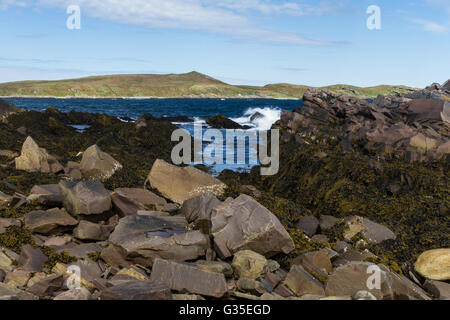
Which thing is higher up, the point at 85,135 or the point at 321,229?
the point at 85,135

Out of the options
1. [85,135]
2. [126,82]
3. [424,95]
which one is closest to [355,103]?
[424,95]

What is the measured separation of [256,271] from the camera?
648 cm

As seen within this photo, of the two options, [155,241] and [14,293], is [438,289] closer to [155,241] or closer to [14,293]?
[155,241]

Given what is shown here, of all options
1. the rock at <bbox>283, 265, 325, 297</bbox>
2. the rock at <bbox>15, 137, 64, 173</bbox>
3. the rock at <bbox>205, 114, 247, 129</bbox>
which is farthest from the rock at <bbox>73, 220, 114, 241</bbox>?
the rock at <bbox>205, 114, 247, 129</bbox>

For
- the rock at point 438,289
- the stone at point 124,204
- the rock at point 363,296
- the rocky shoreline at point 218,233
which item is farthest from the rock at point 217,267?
the rock at point 438,289

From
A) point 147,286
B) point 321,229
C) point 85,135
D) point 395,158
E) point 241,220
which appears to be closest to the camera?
point 147,286

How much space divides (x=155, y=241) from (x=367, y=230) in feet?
18.8

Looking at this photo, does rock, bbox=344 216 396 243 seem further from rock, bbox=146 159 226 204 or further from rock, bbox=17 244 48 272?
rock, bbox=17 244 48 272

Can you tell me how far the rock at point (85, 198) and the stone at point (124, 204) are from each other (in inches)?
9.2

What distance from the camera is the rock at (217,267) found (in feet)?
21.1

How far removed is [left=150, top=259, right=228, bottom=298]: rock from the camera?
5.86 metres
